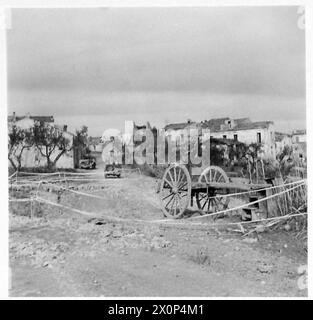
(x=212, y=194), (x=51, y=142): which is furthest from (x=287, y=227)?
(x=51, y=142)

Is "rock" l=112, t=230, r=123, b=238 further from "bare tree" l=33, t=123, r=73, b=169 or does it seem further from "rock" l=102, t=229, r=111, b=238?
"bare tree" l=33, t=123, r=73, b=169

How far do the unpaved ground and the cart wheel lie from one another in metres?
0.13

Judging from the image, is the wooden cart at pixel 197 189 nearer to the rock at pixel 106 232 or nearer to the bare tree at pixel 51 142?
the rock at pixel 106 232

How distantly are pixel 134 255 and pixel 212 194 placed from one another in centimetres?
123

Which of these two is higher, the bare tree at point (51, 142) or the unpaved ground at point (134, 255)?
the bare tree at point (51, 142)

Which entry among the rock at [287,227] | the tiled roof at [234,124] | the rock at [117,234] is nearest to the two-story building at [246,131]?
the tiled roof at [234,124]

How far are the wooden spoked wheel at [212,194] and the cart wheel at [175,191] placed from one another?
173 millimetres

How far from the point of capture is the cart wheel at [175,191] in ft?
20.4

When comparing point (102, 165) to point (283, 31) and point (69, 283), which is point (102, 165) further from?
point (283, 31)

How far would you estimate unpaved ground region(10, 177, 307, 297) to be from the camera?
5.80m

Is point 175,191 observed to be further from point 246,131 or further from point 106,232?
point 246,131

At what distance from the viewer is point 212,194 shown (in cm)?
632

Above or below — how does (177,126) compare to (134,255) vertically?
above

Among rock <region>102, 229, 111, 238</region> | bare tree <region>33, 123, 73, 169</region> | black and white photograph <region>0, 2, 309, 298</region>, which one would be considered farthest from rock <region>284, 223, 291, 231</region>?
bare tree <region>33, 123, 73, 169</region>
